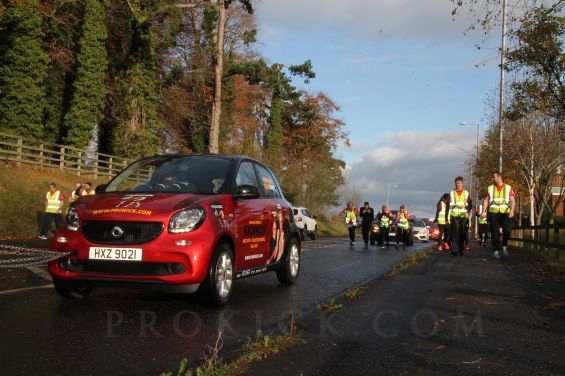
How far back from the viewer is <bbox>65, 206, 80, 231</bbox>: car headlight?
6.58 m

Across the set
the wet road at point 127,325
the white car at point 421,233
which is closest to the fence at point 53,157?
the white car at point 421,233

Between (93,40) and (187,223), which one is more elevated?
(93,40)

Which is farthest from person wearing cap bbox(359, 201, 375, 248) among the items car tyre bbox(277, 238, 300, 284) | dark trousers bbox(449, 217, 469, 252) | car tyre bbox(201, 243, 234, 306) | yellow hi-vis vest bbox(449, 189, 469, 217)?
car tyre bbox(201, 243, 234, 306)

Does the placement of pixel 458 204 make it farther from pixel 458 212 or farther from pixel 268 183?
pixel 268 183

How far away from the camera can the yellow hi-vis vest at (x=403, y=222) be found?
23.7 meters

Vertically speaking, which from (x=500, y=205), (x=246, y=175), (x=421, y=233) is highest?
(x=246, y=175)

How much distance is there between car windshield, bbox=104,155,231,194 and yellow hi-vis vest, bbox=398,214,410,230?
16.8 metres

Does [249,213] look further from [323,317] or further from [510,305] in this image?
[510,305]

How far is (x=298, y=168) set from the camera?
185 ft

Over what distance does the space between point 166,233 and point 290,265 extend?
3.26 meters

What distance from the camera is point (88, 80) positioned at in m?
34.9

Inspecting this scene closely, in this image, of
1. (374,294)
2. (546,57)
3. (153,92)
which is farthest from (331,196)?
(374,294)

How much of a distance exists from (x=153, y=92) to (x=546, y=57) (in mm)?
26976

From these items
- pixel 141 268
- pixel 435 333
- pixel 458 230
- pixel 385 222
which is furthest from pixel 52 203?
pixel 435 333
